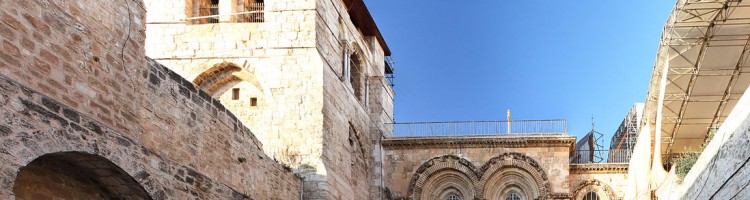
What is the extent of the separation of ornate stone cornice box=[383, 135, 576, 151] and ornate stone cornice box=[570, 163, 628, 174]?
68 centimetres

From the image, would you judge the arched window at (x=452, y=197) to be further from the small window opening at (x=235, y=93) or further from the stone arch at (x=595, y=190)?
the small window opening at (x=235, y=93)

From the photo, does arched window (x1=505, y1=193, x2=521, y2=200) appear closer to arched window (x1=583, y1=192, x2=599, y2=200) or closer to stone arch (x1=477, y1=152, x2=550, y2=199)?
stone arch (x1=477, y1=152, x2=550, y2=199)

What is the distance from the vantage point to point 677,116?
22422 millimetres

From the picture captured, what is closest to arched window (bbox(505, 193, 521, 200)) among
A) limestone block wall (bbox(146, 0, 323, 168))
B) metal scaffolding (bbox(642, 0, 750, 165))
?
metal scaffolding (bbox(642, 0, 750, 165))

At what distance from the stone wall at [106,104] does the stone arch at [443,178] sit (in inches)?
474

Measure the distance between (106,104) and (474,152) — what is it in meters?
16.9

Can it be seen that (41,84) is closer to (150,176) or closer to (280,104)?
(150,176)

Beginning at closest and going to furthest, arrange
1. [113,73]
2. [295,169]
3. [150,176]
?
1. [113,73]
2. [150,176]
3. [295,169]

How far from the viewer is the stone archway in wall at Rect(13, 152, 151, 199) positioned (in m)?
9.65

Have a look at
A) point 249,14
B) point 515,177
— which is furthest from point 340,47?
point 515,177

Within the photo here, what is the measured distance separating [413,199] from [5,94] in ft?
59.5

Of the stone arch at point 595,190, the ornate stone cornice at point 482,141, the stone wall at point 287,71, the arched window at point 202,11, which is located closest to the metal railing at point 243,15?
the arched window at point 202,11

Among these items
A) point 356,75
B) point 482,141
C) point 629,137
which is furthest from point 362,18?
point 629,137

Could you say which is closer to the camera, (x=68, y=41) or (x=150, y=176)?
(x=68, y=41)
